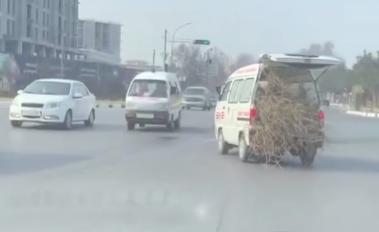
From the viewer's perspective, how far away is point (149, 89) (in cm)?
2684

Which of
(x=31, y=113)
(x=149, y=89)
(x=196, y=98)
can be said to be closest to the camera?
(x=31, y=113)

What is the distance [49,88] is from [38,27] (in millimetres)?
75043

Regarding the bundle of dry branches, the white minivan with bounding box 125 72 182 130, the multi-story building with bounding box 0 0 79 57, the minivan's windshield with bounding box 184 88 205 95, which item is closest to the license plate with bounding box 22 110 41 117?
the white minivan with bounding box 125 72 182 130

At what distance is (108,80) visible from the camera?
250 ft

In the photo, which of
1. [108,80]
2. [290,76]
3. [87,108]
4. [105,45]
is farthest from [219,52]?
[290,76]

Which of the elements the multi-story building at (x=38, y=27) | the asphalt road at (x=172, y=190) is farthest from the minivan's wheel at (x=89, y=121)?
the multi-story building at (x=38, y=27)

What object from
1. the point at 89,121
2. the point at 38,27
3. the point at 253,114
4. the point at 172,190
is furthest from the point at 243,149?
the point at 38,27

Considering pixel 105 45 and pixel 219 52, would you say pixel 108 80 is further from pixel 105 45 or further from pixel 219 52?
pixel 105 45

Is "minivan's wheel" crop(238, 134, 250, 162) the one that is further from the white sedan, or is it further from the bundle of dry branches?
the white sedan

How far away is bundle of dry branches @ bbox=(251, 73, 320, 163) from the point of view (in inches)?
602

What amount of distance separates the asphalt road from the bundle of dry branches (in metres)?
0.46

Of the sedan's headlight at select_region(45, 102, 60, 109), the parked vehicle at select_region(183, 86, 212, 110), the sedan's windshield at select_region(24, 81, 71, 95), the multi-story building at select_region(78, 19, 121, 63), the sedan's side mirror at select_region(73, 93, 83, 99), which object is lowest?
the parked vehicle at select_region(183, 86, 212, 110)

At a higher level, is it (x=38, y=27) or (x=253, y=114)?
(x=38, y=27)

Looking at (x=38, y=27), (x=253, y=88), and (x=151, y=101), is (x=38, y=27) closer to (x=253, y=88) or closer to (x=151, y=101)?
(x=151, y=101)
